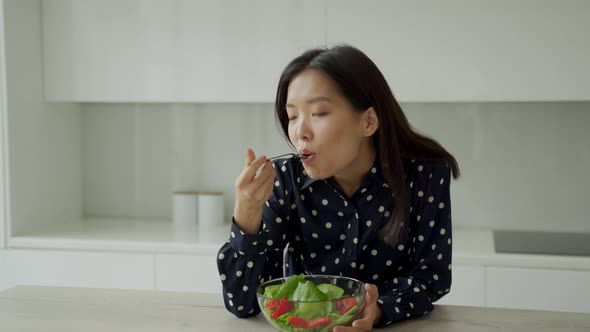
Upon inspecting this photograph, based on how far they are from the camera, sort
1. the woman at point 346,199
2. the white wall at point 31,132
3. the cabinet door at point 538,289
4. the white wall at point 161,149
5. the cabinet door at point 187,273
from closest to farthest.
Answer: the woman at point 346,199
the cabinet door at point 538,289
the cabinet door at point 187,273
the white wall at point 31,132
the white wall at point 161,149

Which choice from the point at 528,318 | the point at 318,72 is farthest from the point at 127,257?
the point at 528,318

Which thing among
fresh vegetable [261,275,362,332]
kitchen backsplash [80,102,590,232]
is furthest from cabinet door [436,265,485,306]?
fresh vegetable [261,275,362,332]

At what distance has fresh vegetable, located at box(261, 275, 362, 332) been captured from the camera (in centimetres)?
109

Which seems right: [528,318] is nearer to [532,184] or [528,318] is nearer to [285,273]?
[285,273]

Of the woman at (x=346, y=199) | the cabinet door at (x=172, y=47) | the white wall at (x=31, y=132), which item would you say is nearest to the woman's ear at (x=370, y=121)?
the woman at (x=346, y=199)

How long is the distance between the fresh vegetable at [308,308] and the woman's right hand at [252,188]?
0.22 metres

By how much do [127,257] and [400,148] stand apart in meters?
1.47

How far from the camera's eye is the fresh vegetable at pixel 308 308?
1.09 meters

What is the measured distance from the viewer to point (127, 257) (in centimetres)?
266

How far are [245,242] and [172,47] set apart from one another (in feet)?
5.05

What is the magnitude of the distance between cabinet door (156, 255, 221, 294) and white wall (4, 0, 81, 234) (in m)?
0.61

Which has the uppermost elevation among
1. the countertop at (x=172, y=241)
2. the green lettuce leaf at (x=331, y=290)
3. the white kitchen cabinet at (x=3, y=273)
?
the green lettuce leaf at (x=331, y=290)

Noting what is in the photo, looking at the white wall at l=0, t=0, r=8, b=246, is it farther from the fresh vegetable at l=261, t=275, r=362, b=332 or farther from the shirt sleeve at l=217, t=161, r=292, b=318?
the fresh vegetable at l=261, t=275, r=362, b=332

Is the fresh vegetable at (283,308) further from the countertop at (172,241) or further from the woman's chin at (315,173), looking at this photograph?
the countertop at (172,241)
